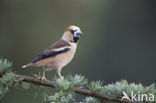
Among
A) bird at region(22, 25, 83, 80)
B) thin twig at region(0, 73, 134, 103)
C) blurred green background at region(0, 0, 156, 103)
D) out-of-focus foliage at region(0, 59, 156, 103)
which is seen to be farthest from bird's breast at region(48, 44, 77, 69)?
blurred green background at region(0, 0, 156, 103)

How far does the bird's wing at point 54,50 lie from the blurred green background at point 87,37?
21.2 ft

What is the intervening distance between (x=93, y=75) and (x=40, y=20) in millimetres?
2411

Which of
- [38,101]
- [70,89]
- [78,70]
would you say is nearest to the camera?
[70,89]

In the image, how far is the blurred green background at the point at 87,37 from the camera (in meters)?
13.9

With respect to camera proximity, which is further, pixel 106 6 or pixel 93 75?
pixel 106 6

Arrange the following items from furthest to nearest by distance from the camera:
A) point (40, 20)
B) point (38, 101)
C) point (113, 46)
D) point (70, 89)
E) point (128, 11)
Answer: point (128, 11) → point (113, 46) → point (40, 20) → point (38, 101) → point (70, 89)

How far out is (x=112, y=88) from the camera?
13.9 feet

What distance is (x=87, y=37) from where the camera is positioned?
1684 cm

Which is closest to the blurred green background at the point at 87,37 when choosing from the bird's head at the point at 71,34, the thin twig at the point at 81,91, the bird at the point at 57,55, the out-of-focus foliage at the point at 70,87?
the bird's head at the point at 71,34

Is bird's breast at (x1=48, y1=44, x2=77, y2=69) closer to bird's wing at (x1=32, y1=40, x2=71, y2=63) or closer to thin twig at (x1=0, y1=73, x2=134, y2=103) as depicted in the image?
bird's wing at (x1=32, y1=40, x2=71, y2=63)

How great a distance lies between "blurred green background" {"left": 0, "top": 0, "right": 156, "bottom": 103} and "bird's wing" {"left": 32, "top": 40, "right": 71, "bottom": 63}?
21.2 ft

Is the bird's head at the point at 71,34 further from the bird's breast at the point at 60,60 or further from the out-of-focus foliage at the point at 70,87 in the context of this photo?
the out-of-focus foliage at the point at 70,87

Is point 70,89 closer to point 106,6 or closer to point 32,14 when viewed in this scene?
point 32,14

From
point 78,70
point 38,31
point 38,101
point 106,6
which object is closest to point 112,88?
point 38,101
